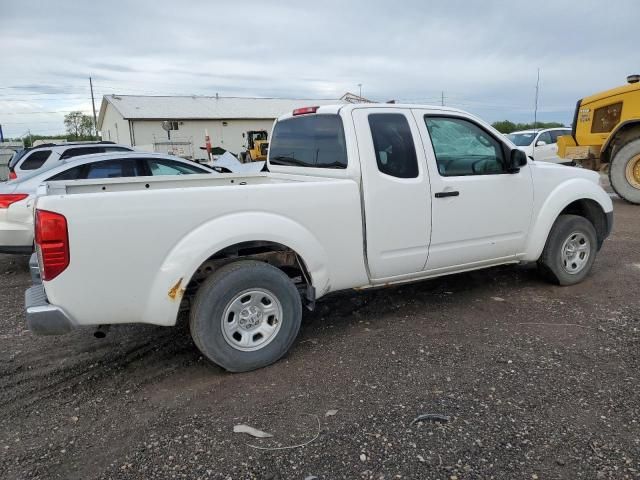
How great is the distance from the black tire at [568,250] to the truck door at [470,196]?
1.50 ft

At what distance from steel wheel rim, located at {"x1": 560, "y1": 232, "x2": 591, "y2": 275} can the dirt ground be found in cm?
51

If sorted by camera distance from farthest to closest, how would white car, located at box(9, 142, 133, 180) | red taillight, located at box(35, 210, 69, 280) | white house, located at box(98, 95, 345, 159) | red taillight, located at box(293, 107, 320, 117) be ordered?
white house, located at box(98, 95, 345, 159)
white car, located at box(9, 142, 133, 180)
red taillight, located at box(293, 107, 320, 117)
red taillight, located at box(35, 210, 69, 280)

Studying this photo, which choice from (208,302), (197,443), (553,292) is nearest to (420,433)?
(197,443)

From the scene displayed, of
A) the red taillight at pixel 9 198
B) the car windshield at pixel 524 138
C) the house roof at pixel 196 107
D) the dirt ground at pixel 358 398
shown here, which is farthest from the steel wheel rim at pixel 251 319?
the house roof at pixel 196 107

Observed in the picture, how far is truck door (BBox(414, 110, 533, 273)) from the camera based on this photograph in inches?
174

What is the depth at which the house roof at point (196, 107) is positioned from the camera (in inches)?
1821

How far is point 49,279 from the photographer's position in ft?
10.1

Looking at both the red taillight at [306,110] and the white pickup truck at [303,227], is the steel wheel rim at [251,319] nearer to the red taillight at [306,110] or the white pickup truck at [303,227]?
the white pickup truck at [303,227]

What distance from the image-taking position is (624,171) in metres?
10.7

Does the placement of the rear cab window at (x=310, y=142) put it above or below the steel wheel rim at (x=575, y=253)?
above

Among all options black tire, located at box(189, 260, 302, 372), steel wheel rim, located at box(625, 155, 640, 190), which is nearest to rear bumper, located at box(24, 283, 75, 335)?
black tire, located at box(189, 260, 302, 372)

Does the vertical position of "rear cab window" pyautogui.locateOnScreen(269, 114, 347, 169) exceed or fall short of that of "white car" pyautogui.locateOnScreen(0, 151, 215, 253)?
it exceeds it

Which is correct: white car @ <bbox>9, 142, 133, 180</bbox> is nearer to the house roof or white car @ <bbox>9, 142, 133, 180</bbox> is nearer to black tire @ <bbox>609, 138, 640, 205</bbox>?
black tire @ <bbox>609, 138, 640, 205</bbox>

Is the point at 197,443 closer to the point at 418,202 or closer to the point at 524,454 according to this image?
the point at 524,454
